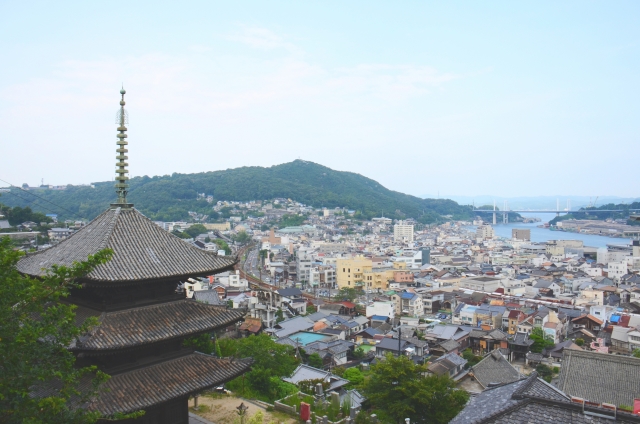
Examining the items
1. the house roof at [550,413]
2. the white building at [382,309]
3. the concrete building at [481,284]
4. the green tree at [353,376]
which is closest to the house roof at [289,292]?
the white building at [382,309]

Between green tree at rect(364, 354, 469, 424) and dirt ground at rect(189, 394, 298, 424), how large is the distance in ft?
13.1

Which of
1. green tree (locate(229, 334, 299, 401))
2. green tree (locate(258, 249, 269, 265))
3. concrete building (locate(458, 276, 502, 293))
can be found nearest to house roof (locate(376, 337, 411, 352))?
green tree (locate(229, 334, 299, 401))

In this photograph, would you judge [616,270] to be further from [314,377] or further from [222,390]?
[222,390]

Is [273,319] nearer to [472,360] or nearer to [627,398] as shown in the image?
[472,360]

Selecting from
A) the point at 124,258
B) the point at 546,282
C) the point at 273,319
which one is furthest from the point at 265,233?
the point at 124,258

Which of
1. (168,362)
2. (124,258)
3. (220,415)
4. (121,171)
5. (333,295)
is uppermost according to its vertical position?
(121,171)

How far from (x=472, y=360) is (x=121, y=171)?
101ft

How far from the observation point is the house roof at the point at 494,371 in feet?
92.8

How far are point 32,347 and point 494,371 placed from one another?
27550 millimetres

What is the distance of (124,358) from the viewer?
31.7 ft

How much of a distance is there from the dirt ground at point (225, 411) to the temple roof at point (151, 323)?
5.04 metres

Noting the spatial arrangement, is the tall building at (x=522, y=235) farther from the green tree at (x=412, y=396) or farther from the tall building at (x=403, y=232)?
the green tree at (x=412, y=396)

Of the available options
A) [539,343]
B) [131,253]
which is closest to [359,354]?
[539,343]

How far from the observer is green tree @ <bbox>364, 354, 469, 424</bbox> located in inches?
671
